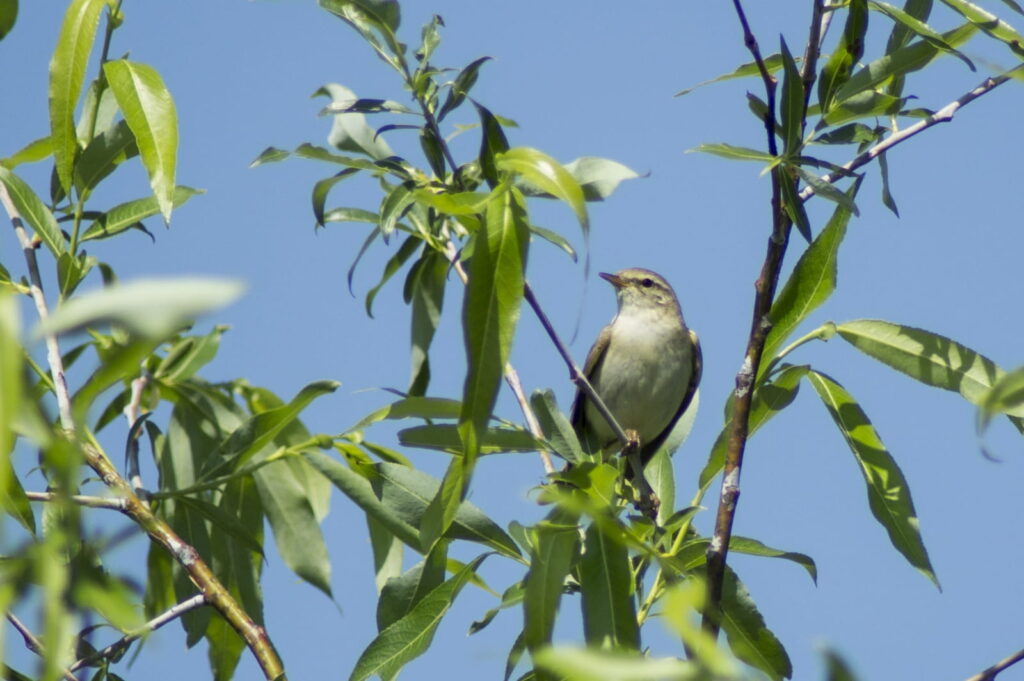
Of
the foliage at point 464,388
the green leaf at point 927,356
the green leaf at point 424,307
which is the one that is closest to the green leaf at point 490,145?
the foliage at point 464,388

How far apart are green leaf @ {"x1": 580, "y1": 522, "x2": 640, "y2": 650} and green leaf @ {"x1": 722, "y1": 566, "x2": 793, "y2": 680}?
35 centimetres

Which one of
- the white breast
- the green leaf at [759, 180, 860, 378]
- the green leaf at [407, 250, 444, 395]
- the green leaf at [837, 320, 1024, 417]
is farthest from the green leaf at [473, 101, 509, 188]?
the white breast

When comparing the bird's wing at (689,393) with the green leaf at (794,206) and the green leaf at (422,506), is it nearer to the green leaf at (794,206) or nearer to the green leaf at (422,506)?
the green leaf at (422,506)

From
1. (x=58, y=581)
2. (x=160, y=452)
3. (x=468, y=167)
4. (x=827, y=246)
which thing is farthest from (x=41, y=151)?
(x=58, y=581)

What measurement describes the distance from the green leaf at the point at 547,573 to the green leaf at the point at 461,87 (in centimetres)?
106

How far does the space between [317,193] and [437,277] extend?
0.67 meters

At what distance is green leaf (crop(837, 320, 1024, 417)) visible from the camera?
109 inches

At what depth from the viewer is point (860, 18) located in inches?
118

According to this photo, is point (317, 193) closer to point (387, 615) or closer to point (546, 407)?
point (546, 407)

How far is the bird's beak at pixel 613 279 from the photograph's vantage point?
26.0 ft

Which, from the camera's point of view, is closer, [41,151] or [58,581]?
[58,581]

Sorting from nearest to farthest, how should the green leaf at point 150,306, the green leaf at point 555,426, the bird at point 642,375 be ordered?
the green leaf at point 150,306 < the green leaf at point 555,426 < the bird at point 642,375

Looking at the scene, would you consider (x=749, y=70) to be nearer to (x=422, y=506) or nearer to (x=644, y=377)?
(x=422, y=506)

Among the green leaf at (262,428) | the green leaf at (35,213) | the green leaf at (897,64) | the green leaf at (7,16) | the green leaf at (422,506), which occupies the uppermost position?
the green leaf at (7,16)
